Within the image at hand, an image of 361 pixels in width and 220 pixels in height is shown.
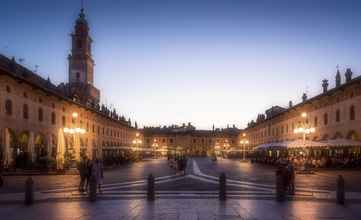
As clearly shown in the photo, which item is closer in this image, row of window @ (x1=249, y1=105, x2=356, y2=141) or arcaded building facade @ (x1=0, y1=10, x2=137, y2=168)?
arcaded building facade @ (x1=0, y1=10, x2=137, y2=168)

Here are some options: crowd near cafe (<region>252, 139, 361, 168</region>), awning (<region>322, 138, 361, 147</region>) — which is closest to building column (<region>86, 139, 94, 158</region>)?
crowd near cafe (<region>252, 139, 361, 168</region>)

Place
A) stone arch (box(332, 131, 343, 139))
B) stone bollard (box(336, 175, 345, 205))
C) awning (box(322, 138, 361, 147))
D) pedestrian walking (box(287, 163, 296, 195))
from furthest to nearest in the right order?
stone arch (box(332, 131, 343, 139)) → awning (box(322, 138, 361, 147)) → pedestrian walking (box(287, 163, 296, 195)) → stone bollard (box(336, 175, 345, 205))

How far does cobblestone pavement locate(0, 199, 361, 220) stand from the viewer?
1521 centimetres

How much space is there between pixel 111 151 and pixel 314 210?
66.0 m

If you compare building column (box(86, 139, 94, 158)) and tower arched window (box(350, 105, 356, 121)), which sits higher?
tower arched window (box(350, 105, 356, 121))

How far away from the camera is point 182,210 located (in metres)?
16.4

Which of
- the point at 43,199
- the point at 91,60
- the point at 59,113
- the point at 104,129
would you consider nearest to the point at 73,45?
the point at 91,60

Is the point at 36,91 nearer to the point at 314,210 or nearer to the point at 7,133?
the point at 7,133

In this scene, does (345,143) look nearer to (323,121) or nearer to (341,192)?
(323,121)

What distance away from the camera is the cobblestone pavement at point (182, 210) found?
15.2 m

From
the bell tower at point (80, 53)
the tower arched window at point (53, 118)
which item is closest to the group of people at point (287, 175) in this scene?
the tower arched window at point (53, 118)

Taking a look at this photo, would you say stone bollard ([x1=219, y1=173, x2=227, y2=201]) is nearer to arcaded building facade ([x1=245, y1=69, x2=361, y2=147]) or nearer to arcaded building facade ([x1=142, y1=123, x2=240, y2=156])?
arcaded building facade ([x1=245, y1=69, x2=361, y2=147])

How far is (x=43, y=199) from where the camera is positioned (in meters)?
20.0

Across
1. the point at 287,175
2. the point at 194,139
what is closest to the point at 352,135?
the point at 287,175
